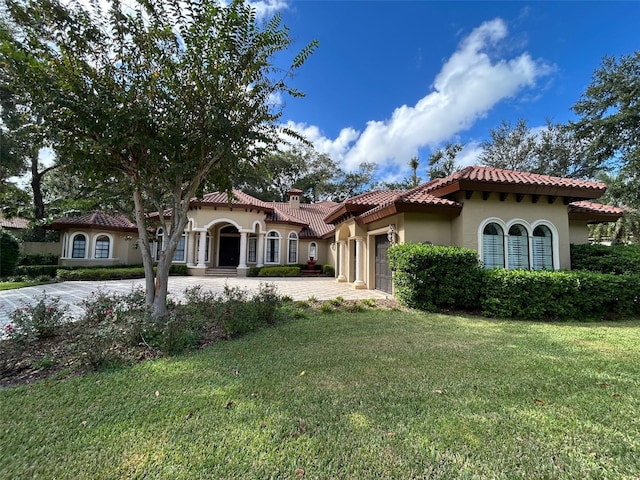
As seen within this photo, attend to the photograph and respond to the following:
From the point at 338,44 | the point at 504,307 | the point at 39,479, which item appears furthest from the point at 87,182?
the point at 504,307

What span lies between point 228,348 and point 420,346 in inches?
140

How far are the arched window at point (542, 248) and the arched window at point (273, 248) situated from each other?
16469 millimetres

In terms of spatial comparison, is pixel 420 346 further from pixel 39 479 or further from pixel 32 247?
pixel 32 247

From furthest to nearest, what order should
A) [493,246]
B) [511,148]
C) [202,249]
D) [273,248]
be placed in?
[511,148], [273,248], [202,249], [493,246]

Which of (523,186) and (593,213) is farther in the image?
(593,213)

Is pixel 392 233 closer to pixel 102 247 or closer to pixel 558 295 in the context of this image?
pixel 558 295

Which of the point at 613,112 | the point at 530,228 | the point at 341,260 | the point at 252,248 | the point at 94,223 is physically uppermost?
the point at 613,112

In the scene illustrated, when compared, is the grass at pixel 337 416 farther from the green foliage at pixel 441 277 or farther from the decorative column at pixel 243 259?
the decorative column at pixel 243 259

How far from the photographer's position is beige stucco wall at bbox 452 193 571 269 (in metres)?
9.98

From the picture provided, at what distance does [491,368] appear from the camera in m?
4.21

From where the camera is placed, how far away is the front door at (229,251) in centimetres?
2266

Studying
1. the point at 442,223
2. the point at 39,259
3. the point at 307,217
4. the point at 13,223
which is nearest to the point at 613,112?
the point at 442,223

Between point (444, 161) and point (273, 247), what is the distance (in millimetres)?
22556

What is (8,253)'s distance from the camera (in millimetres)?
15625
